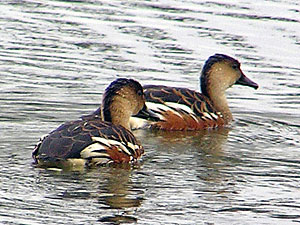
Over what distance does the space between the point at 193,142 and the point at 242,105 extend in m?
2.27

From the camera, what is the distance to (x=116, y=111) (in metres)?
11.6

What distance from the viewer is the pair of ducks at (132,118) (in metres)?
10.4

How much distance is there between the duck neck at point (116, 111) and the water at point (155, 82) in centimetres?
55

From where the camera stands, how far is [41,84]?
48.3ft

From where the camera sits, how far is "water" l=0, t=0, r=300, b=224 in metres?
9.17

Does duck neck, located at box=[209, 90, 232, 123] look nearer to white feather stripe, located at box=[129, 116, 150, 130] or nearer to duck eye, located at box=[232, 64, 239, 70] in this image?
duck eye, located at box=[232, 64, 239, 70]

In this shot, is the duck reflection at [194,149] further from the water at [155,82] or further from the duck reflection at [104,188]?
the duck reflection at [104,188]

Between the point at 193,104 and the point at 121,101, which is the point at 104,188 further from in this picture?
the point at 193,104

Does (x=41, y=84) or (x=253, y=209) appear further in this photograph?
(x=41, y=84)

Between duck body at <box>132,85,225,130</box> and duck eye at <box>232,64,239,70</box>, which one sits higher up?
duck eye at <box>232,64,239,70</box>

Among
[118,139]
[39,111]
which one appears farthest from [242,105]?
[118,139]

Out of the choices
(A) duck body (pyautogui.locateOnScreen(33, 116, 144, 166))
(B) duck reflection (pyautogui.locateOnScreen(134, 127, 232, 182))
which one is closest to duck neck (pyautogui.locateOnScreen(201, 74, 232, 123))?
(B) duck reflection (pyautogui.locateOnScreen(134, 127, 232, 182))

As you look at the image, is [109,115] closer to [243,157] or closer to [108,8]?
[243,157]

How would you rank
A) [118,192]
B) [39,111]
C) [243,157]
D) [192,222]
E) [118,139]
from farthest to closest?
1. [39,111]
2. [243,157]
3. [118,139]
4. [118,192]
5. [192,222]
